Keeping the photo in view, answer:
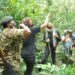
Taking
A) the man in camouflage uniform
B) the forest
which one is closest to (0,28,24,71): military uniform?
the man in camouflage uniform

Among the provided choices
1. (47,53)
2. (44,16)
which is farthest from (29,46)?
(44,16)

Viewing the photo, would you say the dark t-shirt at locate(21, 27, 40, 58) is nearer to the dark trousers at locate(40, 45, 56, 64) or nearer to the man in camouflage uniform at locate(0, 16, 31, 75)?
the man in camouflage uniform at locate(0, 16, 31, 75)

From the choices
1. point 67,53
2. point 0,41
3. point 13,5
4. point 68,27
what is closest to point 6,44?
point 0,41

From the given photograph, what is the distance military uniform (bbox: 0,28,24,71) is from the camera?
20.0ft

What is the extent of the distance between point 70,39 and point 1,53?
6596mm

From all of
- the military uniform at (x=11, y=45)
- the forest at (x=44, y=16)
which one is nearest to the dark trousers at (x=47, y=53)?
the forest at (x=44, y=16)

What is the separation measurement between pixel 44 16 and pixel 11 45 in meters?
8.50

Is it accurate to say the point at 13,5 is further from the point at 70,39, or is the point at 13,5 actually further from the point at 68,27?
the point at 68,27

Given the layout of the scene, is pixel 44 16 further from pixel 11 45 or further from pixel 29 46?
pixel 11 45

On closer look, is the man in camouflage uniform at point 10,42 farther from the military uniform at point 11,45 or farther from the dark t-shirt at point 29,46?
the dark t-shirt at point 29,46

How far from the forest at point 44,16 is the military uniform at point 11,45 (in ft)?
2.70

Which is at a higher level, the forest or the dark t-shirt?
the dark t-shirt

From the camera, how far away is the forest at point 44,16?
7266 millimetres

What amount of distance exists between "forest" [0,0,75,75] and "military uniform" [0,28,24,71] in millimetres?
823
